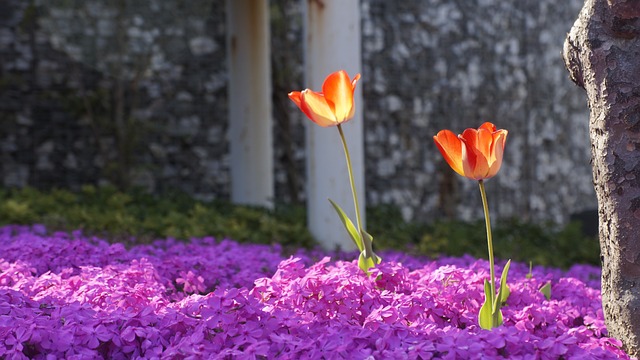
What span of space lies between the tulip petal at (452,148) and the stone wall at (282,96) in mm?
5545

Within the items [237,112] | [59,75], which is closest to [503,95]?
[237,112]

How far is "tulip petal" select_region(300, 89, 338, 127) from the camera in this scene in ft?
8.47

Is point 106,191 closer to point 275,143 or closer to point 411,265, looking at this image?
point 275,143

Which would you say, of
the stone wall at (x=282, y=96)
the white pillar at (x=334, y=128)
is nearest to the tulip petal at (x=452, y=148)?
the white pillar at (x=334, y=128)

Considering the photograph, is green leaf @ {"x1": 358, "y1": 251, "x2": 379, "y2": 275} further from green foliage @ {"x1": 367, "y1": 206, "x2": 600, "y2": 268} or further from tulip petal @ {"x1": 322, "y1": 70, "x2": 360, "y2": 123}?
green foliage @ {"x1": 367, "y1": 206, "x2": 600, "y2": 268}

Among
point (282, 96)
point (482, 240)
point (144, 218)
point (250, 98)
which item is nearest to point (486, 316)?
point (482, 240)

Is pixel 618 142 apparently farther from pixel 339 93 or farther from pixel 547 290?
pixel 339 93

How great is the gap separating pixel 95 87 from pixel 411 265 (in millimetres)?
5032

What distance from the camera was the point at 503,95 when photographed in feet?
30.1

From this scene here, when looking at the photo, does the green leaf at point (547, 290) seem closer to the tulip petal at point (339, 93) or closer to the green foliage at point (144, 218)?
the tulip petal at point (339, 93)

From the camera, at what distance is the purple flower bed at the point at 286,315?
1.94m

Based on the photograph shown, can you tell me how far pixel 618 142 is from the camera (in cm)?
225

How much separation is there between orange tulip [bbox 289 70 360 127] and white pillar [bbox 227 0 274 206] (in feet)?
15.9

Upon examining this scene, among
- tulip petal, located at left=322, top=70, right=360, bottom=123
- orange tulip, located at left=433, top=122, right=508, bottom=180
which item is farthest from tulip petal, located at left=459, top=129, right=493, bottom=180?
tulip petal, located at left=322, top=70, right=360, bottom=123
